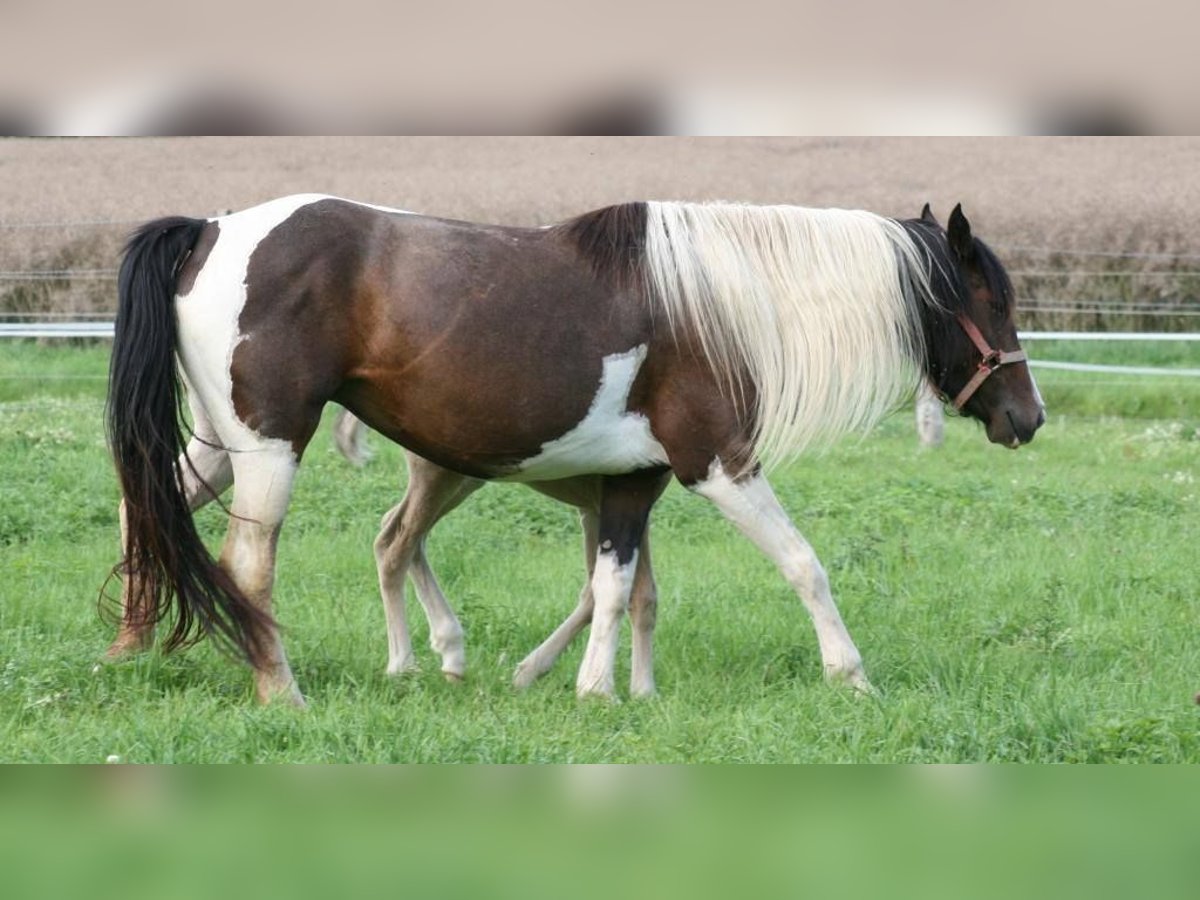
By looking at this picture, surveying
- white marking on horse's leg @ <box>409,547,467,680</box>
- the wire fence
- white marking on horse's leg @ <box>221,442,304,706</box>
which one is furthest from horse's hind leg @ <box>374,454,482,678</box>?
the wire fence

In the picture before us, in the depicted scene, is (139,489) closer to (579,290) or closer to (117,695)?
(117,695)

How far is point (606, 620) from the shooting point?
5.68 meters

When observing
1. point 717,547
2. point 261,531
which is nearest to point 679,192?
point 717,547

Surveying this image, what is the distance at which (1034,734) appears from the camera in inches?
179

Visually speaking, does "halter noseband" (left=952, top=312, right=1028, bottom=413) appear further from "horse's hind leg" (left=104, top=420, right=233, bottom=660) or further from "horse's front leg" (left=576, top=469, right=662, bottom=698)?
"horse's hind leg" (left=104, top=420, right=233, bottom=660)

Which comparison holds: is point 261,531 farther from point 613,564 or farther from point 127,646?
point 613,564

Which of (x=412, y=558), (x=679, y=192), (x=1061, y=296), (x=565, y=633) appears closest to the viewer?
(x=565, y=633)

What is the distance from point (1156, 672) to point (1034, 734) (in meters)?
1.48

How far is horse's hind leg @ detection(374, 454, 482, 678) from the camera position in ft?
20.3

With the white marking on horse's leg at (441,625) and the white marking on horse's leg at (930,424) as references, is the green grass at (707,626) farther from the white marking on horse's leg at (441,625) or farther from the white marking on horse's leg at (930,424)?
the white marking on horse's leg at (930,424)

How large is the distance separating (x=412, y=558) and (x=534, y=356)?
136 centimetres

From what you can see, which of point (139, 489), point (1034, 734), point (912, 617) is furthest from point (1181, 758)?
point (139, 489)

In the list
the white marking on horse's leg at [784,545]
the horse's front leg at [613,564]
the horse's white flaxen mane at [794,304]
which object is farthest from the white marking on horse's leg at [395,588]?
the horse's white flaxen mane at [794,304]

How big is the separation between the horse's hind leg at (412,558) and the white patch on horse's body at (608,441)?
23.1 inches
